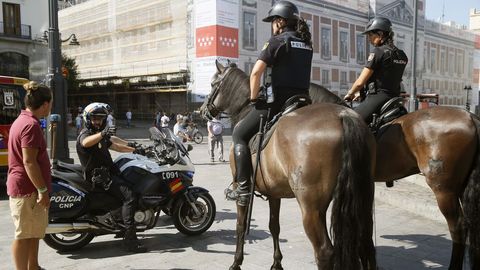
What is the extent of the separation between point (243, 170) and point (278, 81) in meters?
0.94

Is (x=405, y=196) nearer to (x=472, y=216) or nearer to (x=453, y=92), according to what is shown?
(x=472, y=216)

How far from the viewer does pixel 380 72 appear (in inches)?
193

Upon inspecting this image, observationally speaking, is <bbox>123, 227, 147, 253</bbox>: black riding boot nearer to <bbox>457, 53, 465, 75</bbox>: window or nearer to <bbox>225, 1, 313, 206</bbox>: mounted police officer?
<bbox>225, 1, 313, 206</bbox>: mounted police officer

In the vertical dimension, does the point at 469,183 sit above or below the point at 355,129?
below

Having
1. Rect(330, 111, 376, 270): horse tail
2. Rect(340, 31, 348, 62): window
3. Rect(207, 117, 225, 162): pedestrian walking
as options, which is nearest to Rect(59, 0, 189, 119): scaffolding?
Rect(340, 31, 348, 62): window

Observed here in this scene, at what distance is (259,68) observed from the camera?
409 centimetres

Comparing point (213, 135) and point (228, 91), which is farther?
point (213, 135)

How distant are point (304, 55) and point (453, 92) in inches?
2792

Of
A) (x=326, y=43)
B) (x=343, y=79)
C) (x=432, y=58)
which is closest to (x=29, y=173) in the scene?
(x=326, y=43)

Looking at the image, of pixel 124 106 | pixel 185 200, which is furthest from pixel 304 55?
pixel 124 106

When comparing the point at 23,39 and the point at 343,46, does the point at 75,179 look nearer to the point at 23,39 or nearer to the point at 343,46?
the point at 23,39

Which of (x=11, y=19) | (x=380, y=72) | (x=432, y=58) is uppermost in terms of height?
(x=432, y=58)

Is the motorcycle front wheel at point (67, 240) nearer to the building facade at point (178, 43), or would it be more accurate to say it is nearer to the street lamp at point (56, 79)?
the street lamp at point (56, 79)

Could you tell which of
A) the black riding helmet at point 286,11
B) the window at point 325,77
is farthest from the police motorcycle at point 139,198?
the window at point 325,77
